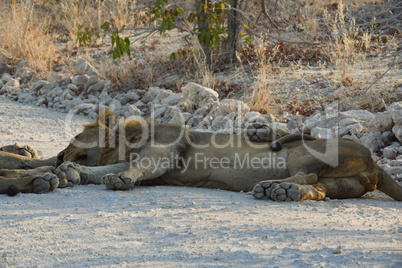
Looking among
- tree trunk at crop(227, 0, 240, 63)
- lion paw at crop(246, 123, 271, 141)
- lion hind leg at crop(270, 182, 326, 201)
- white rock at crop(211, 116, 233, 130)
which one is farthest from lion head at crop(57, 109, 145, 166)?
tree trunk at crop(227, 0, 240, 63)

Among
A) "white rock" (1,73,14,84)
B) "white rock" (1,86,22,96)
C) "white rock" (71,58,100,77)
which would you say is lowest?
"white rock" (1,86,22,96)

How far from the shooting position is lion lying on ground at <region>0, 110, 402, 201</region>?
429 centimetres

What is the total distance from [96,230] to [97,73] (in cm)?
774

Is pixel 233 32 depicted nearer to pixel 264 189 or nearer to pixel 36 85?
pixel 36 85

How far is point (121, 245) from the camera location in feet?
9.11

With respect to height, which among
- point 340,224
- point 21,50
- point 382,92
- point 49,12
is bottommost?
point 340,224

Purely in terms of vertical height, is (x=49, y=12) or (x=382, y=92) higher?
(x=49, y=12)

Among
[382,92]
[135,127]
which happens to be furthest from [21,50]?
[382,92]

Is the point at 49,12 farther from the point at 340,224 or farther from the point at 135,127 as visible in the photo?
the point at 340,224

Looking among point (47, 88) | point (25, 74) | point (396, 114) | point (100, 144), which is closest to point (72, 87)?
point (47, 88)

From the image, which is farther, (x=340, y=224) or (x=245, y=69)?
(x=245, y=69)

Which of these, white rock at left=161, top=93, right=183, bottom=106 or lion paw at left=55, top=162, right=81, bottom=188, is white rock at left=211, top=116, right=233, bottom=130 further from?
lion paw at left=55, top=162, right=81, bottom=188

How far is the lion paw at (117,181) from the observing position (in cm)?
437

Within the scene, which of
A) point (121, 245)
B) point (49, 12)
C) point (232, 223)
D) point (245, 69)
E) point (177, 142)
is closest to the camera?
point (121, 245)
